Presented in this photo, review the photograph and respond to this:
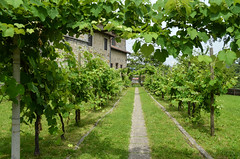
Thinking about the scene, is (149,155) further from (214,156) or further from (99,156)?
(214,156)

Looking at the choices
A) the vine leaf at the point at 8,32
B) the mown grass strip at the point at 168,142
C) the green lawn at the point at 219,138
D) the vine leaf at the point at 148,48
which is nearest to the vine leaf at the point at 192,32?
the vine leaf at the point at 148,48

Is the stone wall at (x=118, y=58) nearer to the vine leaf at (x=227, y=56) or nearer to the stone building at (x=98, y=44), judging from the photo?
the stone building at (x=98, y=44)

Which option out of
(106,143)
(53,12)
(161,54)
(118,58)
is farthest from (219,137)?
(118,58)

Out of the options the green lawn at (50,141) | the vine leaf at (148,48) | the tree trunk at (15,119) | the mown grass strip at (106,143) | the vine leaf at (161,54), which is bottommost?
the mown grass strip at (106,143)

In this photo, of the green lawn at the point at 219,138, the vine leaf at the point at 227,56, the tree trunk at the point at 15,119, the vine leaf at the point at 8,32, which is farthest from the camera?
the green lawn at the point at 219,138

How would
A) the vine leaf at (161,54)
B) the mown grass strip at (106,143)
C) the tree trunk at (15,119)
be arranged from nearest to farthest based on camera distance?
the vine leaf at (161,54) < the tree trunk at (15,119) < the mown grass strip at (106,143)

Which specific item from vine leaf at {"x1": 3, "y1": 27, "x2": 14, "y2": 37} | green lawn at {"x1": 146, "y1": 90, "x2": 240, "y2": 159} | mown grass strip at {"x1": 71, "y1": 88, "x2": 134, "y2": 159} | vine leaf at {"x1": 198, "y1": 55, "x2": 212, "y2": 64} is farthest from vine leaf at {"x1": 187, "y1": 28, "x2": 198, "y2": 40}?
green lawn at {"x1": 146, "y1": 90, "x2": 240, "y2": 159}

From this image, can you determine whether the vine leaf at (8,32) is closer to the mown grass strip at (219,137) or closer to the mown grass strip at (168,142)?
the mown grass strip at (168,142)

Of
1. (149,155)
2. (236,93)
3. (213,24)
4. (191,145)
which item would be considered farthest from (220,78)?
(236,93)

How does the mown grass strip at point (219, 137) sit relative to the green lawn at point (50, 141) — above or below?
below

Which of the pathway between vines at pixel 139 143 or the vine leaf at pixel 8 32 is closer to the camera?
the vine leaf at pixel 8 32

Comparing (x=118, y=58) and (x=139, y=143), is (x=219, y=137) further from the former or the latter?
(x=118, y=58)

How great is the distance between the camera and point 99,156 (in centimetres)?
438

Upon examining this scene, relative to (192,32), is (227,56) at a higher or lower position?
lower
